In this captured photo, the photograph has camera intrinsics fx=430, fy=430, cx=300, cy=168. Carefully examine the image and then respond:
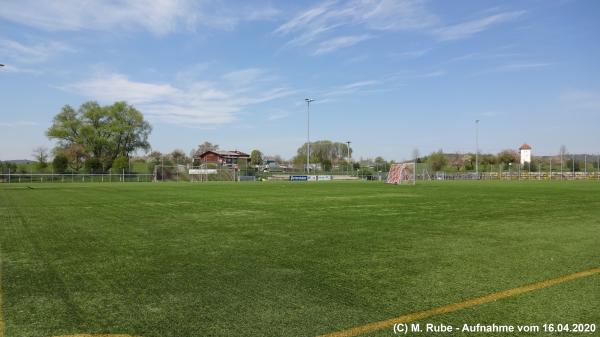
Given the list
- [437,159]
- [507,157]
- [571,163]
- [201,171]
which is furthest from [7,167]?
[507,157]

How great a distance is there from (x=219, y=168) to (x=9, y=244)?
5942cm

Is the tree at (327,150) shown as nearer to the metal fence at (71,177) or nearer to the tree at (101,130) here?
the tree at (101,130)

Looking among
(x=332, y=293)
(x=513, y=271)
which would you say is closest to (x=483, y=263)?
(x=513, y=271)

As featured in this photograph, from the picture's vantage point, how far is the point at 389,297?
14.5 feet

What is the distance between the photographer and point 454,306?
4121 mm

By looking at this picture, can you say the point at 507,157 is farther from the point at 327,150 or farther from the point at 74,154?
the point at 74,154

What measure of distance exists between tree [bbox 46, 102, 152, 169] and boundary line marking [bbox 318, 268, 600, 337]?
252 feet

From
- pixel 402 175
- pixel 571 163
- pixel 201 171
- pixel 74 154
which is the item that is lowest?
pixel 402 175

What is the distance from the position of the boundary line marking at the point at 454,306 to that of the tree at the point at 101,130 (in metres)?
76.9

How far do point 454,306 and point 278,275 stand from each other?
7.18 feet

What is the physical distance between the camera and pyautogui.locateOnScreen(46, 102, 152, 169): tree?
7469 cm

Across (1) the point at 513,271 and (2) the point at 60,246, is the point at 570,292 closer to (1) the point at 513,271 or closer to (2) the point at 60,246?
(1) the point at 513,271

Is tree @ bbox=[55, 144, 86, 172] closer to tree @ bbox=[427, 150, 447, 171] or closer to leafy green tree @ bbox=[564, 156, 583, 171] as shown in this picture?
tree @ bbox=[427, 150, 447, 171]

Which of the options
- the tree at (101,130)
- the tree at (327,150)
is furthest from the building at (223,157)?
the tree at (101,130)
